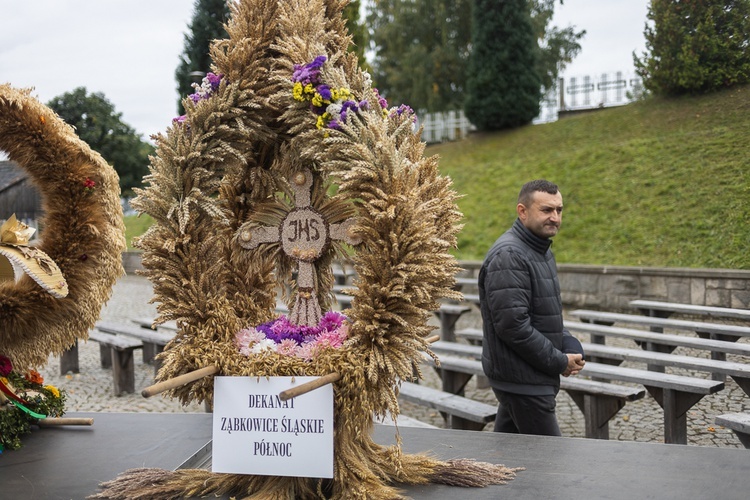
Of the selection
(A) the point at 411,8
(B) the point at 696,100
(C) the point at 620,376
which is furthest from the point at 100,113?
(A) the point at 411,8

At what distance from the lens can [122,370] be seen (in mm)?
6562

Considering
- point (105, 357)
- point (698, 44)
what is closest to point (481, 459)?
point (698, 44)

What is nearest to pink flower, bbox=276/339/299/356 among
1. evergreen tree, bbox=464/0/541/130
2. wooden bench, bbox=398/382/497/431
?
wooden bench, bbox=398/382/497/431

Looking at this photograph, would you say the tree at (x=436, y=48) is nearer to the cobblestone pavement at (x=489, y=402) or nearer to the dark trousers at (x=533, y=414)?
the cobblestone pavement at (x=489, y=402)

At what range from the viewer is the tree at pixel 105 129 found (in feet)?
35.3

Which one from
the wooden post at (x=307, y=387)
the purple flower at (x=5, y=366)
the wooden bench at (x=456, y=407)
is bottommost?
the wooden bench at (x=456, y=407)

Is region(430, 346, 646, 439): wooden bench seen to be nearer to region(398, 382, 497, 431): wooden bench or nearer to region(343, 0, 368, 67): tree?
region(398, 382, 497, 431): wooden bench

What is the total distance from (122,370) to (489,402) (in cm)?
343

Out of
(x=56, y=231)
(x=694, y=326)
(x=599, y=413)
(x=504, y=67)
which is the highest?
(x=504, y=67)

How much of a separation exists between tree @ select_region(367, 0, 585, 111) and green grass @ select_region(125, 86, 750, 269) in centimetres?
628

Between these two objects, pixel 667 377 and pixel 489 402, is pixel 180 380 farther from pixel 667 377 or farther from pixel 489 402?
pixel 489 402

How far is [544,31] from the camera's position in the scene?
71.5 ft

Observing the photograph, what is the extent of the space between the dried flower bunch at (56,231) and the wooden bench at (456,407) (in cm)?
202

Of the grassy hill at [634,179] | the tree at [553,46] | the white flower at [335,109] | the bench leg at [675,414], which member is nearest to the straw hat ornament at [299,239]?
the white flower at [335,109]
